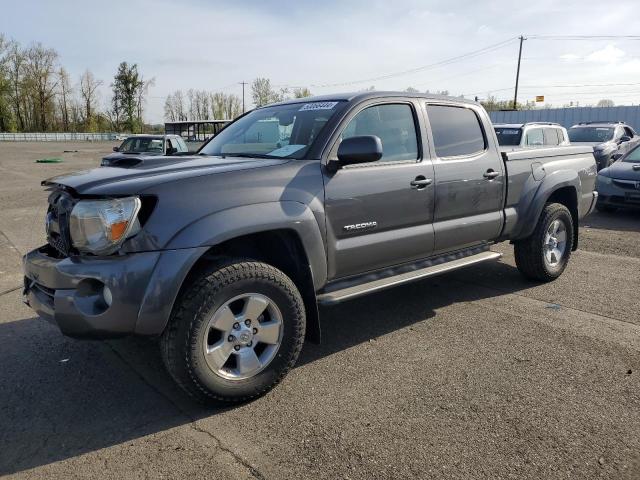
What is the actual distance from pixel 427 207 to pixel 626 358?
180 centimetres

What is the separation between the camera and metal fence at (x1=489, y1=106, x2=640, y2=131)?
3359 centimetres

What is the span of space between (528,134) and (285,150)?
908 cm

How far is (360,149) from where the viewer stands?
10.9 ft

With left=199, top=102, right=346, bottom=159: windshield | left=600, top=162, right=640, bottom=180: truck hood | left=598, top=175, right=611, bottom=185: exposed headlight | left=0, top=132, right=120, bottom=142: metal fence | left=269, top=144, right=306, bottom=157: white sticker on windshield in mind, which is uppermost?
left=0, top=132, right=120, bottom=142: metal fence

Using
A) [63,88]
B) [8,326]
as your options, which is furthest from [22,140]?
[8,326]

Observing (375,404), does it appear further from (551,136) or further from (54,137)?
(54,137)

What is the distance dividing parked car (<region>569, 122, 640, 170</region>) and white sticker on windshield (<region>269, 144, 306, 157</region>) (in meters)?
12.6

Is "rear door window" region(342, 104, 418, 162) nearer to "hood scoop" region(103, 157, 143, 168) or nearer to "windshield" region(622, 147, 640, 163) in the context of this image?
"hood scoop" region(103, 157, 143, 168)

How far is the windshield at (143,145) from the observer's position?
639 inches

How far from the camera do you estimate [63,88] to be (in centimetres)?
8119

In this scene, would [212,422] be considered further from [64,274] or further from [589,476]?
[589,476]

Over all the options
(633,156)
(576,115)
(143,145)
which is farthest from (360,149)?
(576,115)

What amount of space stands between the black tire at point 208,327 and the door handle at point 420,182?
1358mm

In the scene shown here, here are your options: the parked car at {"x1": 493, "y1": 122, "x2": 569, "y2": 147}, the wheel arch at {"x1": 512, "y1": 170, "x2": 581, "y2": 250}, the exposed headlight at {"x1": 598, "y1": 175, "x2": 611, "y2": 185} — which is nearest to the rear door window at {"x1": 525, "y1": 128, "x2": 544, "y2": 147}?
the parked car at {"x1": 493, "y1": 122, "x2": 569, "y2": 147}
